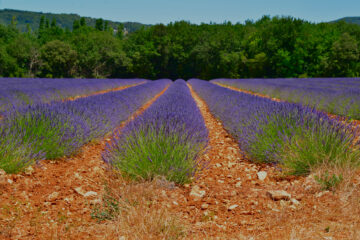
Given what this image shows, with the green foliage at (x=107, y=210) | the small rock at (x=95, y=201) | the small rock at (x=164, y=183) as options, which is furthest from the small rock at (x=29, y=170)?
the small rock at (x=164, y=183)

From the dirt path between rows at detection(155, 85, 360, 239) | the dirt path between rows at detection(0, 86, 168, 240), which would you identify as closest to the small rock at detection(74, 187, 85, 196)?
the dirt path between rows at detection(0, 86, 168, 240)

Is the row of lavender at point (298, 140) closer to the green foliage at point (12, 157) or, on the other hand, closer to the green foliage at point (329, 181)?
the green foliage at point (329, 181)

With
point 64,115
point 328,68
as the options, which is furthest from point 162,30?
point 64,115

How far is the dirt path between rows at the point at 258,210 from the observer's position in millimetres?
1793

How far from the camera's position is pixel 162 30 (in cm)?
5469

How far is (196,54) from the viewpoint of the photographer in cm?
4938

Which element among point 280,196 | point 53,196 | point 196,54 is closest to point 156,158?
point 53,196

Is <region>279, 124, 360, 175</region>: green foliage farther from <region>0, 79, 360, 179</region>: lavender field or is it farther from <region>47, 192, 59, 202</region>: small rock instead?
<region>47, 192, 59, 202</region>: small rock

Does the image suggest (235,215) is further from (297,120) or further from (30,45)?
(30,45)

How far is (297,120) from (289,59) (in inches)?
1513

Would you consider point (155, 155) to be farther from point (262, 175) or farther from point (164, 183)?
point (262, 175)

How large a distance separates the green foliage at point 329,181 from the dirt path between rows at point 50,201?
5.86 feet

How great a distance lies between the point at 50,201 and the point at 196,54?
48609 millimetres

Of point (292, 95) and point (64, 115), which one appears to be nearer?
point (64, 115)
